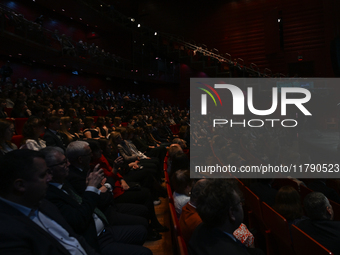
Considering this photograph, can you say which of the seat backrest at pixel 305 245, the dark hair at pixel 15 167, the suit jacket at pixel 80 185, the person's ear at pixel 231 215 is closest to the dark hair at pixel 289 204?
the seat backrest at pixel 305 245

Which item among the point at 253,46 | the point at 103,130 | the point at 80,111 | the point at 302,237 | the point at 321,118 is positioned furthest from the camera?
the point at 253,46

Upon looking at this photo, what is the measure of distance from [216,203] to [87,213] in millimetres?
680

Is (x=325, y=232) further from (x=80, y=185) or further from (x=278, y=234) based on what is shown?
(x=80, y=185)

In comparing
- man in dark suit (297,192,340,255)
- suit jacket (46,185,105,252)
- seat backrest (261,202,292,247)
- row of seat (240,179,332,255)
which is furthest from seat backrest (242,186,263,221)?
suit jacket (46,185,105,252)

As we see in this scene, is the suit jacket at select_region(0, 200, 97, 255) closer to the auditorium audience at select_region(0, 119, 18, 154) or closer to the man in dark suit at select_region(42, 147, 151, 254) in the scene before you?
the man in dark suit at select_region(42, 147, 151, 254)

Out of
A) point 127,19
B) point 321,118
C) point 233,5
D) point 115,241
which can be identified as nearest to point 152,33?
point 127,19

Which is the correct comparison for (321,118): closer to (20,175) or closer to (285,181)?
(285,181)

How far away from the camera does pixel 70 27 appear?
1283 cm

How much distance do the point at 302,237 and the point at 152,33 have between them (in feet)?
45.8

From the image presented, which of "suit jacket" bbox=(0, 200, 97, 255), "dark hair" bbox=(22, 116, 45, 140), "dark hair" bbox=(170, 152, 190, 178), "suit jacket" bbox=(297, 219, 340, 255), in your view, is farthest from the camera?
"dark hair" bbox=(22, 116, 45, 140)

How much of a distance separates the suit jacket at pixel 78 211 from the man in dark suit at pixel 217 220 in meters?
0.57

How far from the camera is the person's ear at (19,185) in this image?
3.22 feet

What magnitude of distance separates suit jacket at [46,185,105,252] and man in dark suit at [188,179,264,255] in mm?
574

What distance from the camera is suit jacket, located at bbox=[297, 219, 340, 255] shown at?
143cm
